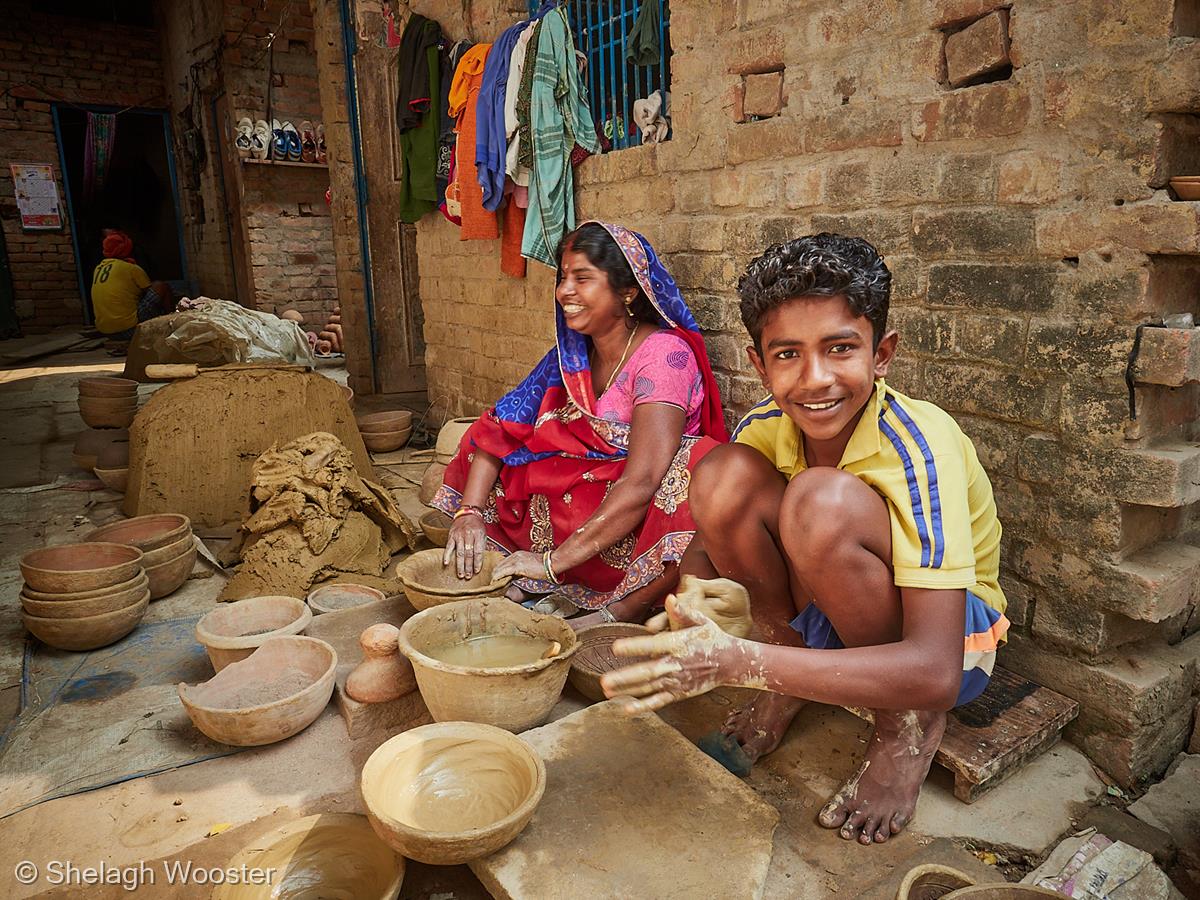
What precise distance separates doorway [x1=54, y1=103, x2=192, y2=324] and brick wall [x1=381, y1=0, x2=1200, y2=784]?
45.3 feet

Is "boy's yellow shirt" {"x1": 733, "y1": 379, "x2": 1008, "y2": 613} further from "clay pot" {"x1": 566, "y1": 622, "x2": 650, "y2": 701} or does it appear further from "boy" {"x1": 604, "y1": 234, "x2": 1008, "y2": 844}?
"clay pot" {"x1": 566, "y1": 622, "x2": 650, "y2": 701}

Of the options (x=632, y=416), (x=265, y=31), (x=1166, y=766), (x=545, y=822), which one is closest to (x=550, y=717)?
(x=545, y=822)

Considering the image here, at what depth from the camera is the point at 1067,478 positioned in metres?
1.95

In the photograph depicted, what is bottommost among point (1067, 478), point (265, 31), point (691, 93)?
point (1067, 478)

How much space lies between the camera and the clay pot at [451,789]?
146cm

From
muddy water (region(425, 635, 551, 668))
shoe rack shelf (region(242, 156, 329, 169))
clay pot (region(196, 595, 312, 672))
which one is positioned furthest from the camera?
shoe rack shelf (region(242, 156, 329, 169))

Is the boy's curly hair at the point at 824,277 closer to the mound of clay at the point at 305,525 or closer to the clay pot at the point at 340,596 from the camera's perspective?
the clay pot at the point at 340,596

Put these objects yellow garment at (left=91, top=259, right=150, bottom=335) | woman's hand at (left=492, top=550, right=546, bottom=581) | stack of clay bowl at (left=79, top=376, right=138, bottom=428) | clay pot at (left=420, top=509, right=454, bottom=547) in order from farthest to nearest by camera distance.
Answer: yellow garment at (left=91, top=259, right=150, bottom=335) → stack of clay bowl at (left=79, top=376, right=138, bottom=428) → clay pot at (left=420, top=509, right=454, bottom=547) → woman's hand at (left=492, top=550, right=546, bottom=581)

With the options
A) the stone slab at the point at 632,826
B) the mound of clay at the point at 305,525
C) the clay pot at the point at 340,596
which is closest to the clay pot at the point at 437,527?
the mound of clay at the point at 305,525

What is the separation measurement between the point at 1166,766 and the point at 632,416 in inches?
67.8

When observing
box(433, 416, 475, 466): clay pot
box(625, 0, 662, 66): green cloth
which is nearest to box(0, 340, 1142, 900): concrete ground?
box(433, 416, 475, 466): clay pot

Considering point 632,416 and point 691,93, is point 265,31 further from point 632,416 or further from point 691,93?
point 632,416

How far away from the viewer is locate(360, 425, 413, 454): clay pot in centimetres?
521

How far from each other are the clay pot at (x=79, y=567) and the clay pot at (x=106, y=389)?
2.70m
